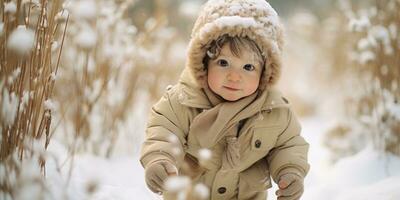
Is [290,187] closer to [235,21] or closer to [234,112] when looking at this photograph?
[234,112]

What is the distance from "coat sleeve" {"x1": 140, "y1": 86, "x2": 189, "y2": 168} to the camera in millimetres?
1475

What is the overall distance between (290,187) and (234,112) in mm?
275

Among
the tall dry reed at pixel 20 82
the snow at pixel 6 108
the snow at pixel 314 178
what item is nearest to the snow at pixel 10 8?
the tall dry reed at pixel 20 82

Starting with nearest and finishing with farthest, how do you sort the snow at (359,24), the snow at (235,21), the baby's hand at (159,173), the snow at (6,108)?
the snow at (6,108), the baby's hand at (159,173), the snow at (235,21), the snow at (359,24)

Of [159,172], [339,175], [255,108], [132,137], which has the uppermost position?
[132,137]

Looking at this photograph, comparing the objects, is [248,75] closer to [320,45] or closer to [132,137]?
[132,137]

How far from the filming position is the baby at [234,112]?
1.56 meters

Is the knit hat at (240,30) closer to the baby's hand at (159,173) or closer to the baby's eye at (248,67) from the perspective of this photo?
the baby's eye at (248,67)

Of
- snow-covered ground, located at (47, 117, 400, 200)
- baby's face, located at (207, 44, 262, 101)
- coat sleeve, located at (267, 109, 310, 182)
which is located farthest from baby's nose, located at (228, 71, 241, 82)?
snow-covered ground, located at (47, 117, 400, 200)

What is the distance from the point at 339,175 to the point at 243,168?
33.1 inches

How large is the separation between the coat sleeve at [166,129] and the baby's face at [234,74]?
0.13 meters

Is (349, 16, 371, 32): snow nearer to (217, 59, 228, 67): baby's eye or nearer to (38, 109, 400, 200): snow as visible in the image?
(38, 109, 400, 200): snow

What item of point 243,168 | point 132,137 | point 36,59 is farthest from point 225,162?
point 132,137

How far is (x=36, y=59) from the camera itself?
133 centimetres
